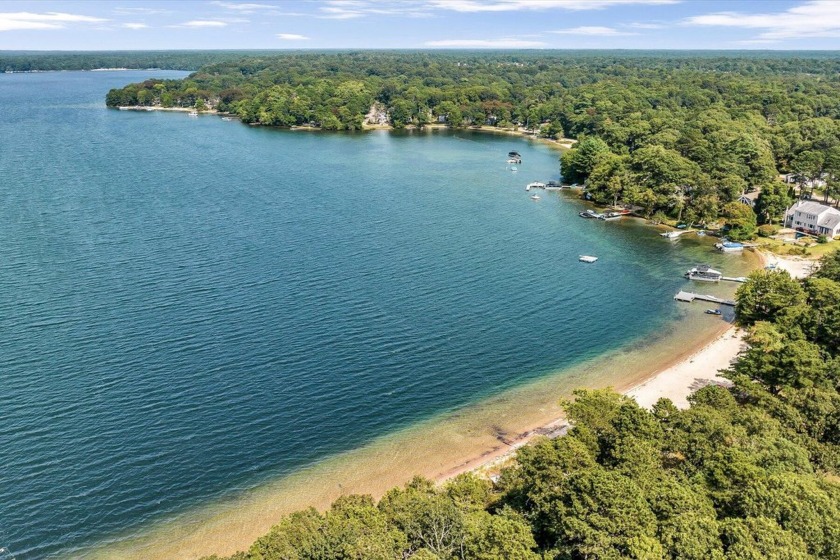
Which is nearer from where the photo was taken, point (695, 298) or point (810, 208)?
point (695, 298)

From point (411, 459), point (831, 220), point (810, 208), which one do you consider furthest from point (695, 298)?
point (411, 459)

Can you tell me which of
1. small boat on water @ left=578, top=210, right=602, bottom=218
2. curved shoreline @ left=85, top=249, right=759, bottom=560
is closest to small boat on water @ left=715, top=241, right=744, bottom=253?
small boat on water @ left=578, top=210, right=602, bottom=218

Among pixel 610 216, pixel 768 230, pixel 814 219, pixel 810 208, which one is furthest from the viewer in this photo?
pixel 610 216

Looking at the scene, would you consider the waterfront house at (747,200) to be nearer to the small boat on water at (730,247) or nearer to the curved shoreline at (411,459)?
the small boat on water at (730,247)

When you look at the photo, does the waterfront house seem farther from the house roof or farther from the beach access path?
the beach access path

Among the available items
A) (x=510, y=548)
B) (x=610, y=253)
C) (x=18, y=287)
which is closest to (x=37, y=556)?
(x=510, y=548)

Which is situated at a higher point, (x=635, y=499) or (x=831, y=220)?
(x=831, y=220)

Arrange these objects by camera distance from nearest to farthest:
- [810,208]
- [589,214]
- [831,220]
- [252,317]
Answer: [252,317]
[831,220]
[810,208]
[589,214]

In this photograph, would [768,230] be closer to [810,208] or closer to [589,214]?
[810,208]
